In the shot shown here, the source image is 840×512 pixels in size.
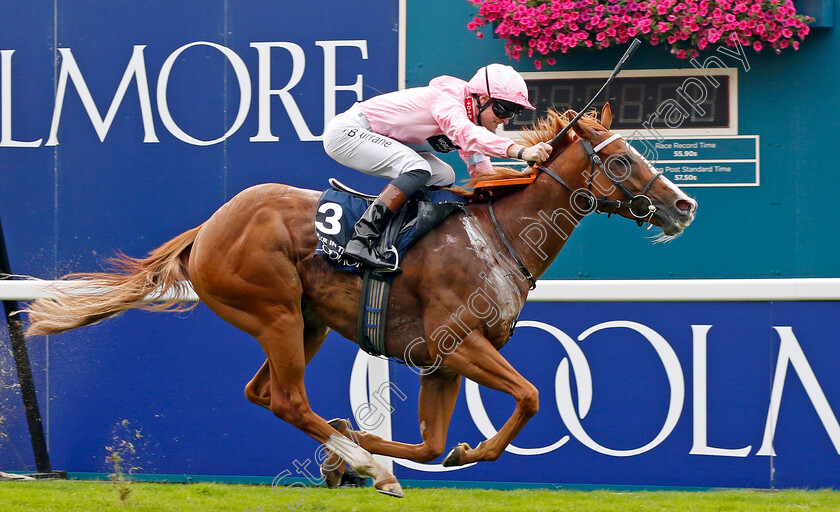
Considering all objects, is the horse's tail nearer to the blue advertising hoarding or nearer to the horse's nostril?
the blue advertising hoarding

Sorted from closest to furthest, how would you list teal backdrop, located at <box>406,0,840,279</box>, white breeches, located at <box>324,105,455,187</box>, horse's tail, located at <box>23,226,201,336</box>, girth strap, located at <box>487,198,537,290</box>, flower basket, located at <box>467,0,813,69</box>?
girth strap, located at <box>487,198,537,290</box> < white breeches, located at <box>324,105,455,187</box> < horse's tail, located at <box>23,226,201,336</box> < flower basket, located at <box>467,0,813,69</box> < teal backdrop, located at <box>406,0,840,279</box>

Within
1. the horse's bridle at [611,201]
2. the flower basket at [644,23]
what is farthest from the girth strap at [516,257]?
the flower basket at [644,23]

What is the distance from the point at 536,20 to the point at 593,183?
1.69m

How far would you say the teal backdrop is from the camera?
578 cm

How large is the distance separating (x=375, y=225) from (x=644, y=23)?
2231 millimetres

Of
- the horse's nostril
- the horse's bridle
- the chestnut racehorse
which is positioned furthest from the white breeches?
the horse's nostril

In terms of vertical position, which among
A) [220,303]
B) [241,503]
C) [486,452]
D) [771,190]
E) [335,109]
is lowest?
[241,503]

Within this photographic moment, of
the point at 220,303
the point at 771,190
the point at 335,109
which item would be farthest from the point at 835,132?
the point at 220,303

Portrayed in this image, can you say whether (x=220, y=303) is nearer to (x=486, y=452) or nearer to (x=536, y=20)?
(x=486, y=452)

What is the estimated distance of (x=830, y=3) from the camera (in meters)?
5.68

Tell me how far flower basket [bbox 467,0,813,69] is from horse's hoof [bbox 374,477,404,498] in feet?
8.95

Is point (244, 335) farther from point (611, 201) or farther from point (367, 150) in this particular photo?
point (611, 201)

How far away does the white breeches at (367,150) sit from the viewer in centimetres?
449

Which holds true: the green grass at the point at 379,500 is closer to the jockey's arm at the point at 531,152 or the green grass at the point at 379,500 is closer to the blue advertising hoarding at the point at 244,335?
the blue advertising hoarding at the point at 244,335
